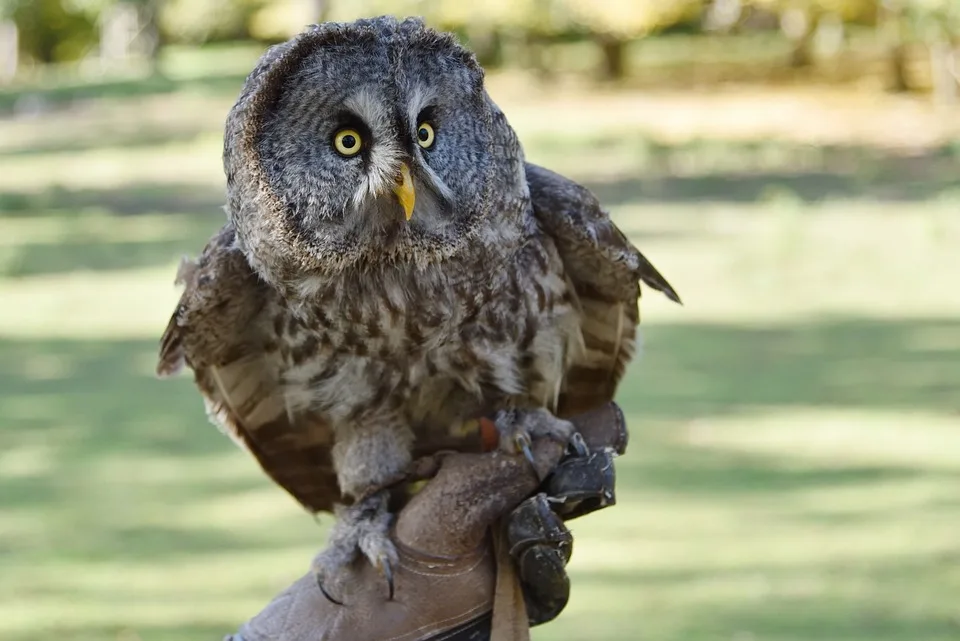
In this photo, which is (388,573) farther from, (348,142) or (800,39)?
(800,39)

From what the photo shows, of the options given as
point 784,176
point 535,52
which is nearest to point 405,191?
point 784,176

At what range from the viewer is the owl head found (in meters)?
2.78

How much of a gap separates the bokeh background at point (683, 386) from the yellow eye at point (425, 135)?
8.68 feet

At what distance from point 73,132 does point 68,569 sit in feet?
56.7

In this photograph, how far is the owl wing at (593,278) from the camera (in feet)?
10.6

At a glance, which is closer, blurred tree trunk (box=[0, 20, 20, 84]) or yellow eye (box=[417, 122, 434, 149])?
yellow eye (box=[417, 122, 434, 149])

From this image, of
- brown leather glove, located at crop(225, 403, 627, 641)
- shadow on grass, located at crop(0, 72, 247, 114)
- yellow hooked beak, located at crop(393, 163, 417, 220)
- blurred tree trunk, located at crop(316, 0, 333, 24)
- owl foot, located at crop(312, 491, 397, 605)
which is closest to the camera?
yellow hooked beak, located at crop(393, 163, 417, 220)

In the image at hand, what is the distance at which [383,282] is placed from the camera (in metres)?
3.02

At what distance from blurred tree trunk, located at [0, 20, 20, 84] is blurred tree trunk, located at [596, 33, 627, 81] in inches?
739

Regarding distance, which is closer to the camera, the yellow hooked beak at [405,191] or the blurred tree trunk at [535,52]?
the yellow hooked beak at [405,191]

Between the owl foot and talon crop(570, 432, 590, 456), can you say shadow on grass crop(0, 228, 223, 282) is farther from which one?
talon crop(570, 432, 590, 456)

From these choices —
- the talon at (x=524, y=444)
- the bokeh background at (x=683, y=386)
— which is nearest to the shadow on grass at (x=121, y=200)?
the bokeh background at (x=683, y=386)

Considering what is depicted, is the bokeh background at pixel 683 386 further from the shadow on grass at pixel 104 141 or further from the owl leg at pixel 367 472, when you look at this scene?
the owl leg at pixel 367 472

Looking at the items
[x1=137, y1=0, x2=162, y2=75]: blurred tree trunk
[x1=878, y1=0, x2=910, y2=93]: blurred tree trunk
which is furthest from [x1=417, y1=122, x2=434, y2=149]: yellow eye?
[x1=137, y1=0, x2=162, y2=75]: blurred tree trunk
